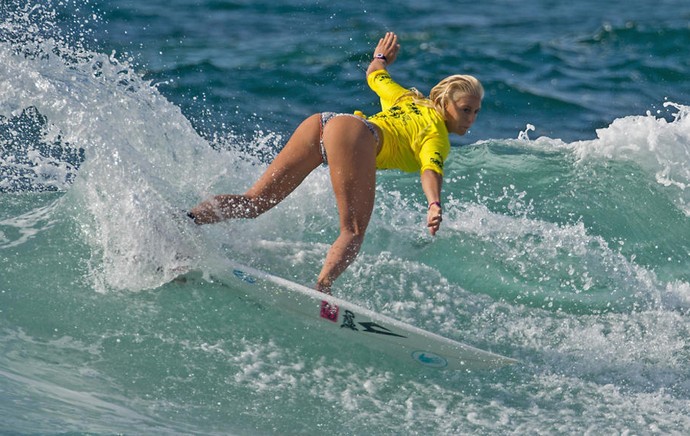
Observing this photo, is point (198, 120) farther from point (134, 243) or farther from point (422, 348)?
point (422, 348)

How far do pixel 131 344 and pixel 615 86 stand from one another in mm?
9921

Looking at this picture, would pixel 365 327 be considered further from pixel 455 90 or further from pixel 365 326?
pixel 455 90

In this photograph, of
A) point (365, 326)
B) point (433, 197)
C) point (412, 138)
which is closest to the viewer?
point (433, 197)

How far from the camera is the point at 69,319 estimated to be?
6555 mm

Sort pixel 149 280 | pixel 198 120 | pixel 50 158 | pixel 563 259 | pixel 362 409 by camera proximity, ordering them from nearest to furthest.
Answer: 1. pixel 362 409
2. pixel 149 280
3. pixel 563 259
4. pixel 50 158
5. pixel 198 120

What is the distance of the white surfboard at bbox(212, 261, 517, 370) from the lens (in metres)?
6.37

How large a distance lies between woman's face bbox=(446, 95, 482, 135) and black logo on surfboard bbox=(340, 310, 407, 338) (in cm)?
142

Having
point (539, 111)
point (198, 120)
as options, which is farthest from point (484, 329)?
point (539, 111)

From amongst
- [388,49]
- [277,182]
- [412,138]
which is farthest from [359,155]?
[388,49]

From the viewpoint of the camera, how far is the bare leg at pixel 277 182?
679cm

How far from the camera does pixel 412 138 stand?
22.0ft

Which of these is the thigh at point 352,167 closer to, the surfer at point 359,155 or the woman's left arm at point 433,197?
the surfer at point 359,155

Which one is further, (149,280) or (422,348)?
(149,280)

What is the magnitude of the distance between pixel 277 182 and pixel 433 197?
1154mm
